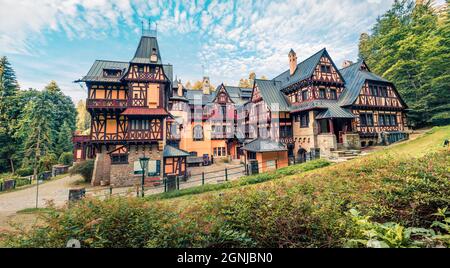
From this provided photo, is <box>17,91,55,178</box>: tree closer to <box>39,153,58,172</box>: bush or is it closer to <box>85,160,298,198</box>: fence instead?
<box>39,153,58,172</box>: bush

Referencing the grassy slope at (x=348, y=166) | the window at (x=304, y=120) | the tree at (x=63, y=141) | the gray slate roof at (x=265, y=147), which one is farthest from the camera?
the tree at (x=63, y=141)

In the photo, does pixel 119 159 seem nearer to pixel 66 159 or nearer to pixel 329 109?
pixel 66 159

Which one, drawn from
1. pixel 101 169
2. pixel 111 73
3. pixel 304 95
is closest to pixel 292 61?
pixel 304 95

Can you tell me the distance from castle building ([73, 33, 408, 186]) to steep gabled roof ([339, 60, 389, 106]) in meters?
0.12

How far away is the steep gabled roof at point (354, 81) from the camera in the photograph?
811 inches

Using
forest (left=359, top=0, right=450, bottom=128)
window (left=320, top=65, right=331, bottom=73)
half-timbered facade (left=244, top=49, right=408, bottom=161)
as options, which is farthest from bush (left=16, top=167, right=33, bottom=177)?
forest (left=359, top=0, right=450, bottom=128)

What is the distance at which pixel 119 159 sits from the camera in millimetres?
17406

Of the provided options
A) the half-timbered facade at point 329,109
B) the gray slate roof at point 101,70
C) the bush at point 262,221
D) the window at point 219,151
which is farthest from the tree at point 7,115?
the half-timbered facade at point 329,109

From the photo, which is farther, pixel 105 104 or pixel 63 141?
pixel 63 141

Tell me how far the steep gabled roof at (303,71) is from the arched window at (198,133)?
1477 cm

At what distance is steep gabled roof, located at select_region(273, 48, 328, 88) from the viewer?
21.7m

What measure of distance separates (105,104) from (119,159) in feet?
18.2

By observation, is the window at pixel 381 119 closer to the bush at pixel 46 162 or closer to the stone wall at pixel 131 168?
the stone wall at pixel 131 168
